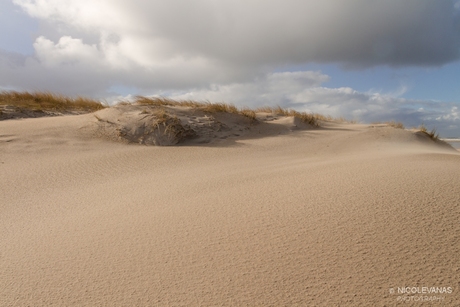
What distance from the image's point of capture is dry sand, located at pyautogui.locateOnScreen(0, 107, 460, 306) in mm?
1702

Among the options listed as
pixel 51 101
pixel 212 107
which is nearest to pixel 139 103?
pixel 212 107

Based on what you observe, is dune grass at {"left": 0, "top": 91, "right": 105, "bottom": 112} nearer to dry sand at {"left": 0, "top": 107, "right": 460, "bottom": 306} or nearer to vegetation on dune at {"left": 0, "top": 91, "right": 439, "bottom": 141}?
vegetation on dune at {"left": 0, "top": 91, "right": 439, "bottom": 141}

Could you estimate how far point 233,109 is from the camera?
A: 8.12 m

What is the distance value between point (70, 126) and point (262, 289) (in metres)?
6.27

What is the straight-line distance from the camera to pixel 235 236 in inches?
88.2

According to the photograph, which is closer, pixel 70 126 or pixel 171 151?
pixel 171 151

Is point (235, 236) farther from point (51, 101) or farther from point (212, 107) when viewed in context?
point (51, 101)

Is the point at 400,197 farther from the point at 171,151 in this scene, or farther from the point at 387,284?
the point at 171,151

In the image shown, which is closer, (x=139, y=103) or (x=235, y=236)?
(x=235, y=236)

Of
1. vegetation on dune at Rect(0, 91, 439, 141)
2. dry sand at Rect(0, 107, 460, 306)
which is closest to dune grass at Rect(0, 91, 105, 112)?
vegetation on dune at Rect(0, 91, 439, 141)

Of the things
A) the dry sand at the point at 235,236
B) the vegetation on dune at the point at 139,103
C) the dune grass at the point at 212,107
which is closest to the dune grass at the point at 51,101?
the vegetation on dune at the point at 139,103

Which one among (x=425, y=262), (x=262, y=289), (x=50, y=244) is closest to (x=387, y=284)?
(x=425, y=262)

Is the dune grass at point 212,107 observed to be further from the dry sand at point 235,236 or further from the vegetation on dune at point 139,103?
the dry sand at point 235,236

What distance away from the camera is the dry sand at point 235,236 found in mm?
1702
